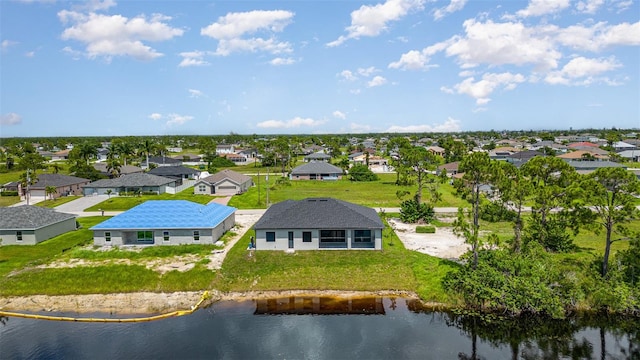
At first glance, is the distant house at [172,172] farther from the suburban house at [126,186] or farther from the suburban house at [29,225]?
the suburban house at [29,225]

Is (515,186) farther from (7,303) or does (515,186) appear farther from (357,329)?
(7,303)

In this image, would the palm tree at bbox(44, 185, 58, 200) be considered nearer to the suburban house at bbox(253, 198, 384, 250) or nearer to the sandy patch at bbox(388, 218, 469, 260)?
the suburban house at bbox(253, 198, 384, 250)

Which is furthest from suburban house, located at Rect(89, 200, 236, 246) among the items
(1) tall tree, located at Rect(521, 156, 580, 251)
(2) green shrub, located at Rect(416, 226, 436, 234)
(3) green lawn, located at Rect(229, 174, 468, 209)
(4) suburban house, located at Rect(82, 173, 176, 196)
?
(4) suburban house, located at Rect(82, 173, 176, 196)

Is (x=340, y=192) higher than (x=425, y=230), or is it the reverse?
(x=340, y=192)

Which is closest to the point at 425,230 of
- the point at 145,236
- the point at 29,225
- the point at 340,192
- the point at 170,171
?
the point at 145,236

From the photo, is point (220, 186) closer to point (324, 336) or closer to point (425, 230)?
point (425, 230)
